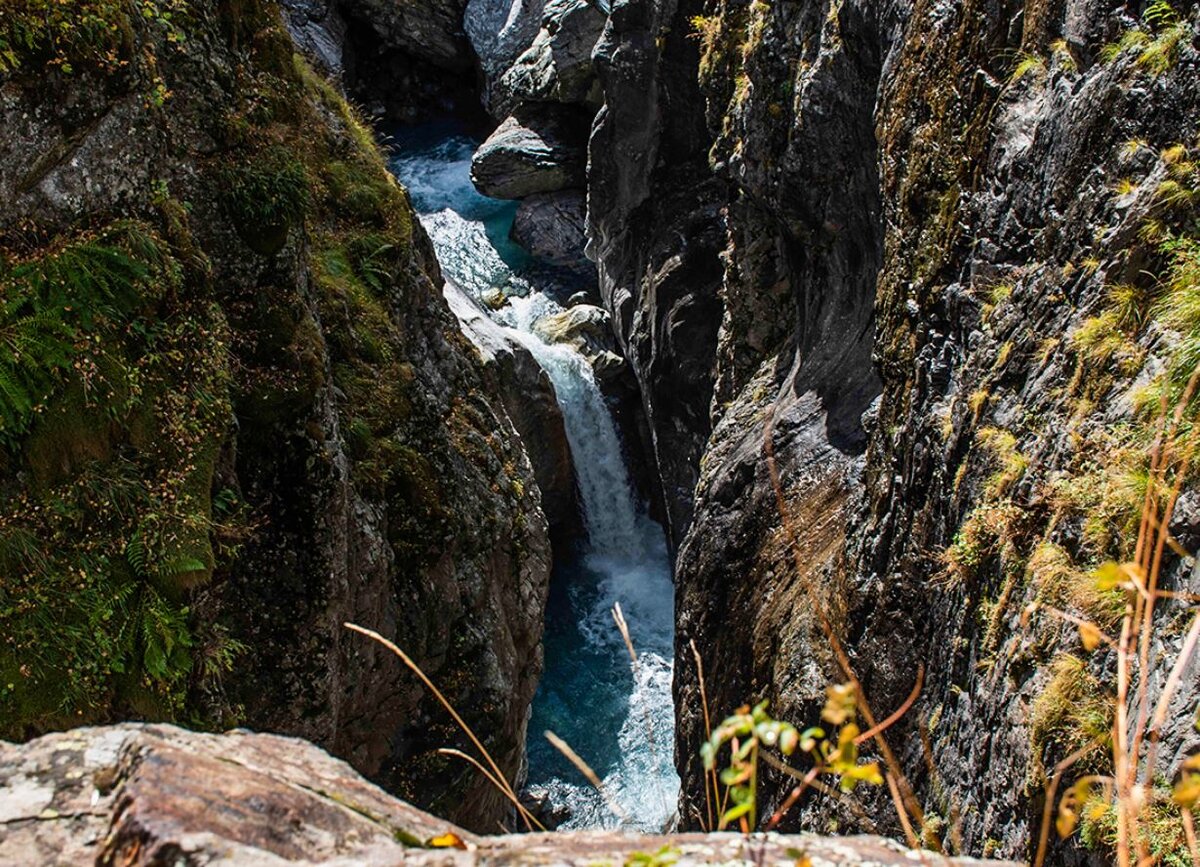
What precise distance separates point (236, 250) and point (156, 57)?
6.33 feet

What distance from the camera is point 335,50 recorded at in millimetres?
34531

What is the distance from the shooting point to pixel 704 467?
16.1 m

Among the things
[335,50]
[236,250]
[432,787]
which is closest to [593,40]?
[335,50]

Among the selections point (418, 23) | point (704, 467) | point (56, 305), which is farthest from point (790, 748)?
point (418, 23)

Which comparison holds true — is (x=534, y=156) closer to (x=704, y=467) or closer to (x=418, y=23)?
(x=418, y=23)

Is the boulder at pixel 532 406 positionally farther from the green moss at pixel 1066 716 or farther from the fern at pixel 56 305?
the green moss at pixel 1066 716

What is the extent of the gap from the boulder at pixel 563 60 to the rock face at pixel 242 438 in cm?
1764

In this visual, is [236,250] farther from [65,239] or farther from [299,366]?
[65,239]

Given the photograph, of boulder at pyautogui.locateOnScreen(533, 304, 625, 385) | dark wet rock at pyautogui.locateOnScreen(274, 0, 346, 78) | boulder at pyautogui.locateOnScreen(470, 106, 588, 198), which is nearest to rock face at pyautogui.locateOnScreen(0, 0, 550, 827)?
boulder at pyautogui.locateOnScreen(533, 304, 625, 385)

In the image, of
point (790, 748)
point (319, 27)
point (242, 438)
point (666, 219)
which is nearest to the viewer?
point (790, 748)

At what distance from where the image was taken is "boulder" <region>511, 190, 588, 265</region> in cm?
3052

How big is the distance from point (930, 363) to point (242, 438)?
23.2 ft

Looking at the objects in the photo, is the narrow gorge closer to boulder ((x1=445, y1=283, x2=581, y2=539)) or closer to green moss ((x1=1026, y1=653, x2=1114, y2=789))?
green moss ((x1=1026, y1=653, x2=1114, y2=789))

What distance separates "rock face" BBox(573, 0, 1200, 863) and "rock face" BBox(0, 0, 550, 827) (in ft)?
14.1
